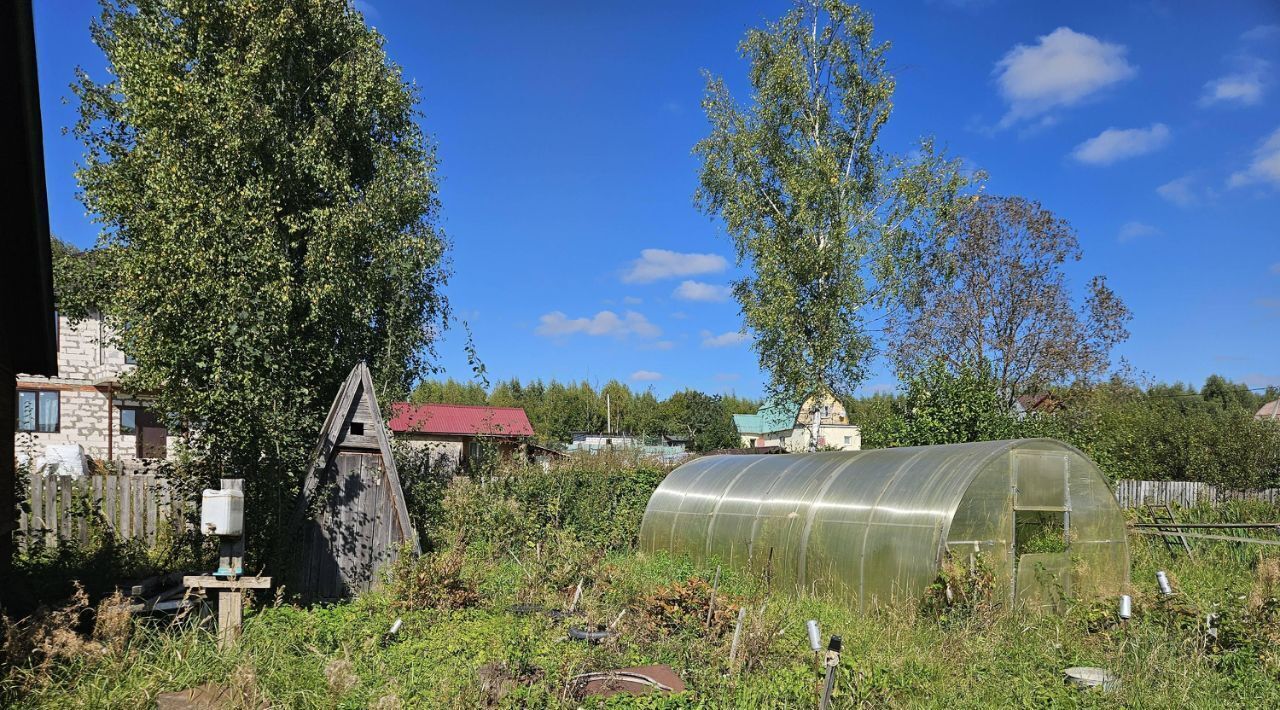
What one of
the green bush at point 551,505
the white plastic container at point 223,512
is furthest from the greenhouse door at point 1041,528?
the white plastic container at point 223,512

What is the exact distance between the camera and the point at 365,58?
15266 mm

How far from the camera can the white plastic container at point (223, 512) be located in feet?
23.0

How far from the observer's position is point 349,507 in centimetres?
1002

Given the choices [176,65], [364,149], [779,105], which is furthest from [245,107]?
[779,105]

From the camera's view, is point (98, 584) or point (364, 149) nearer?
point (98, 584)

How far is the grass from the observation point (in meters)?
5.71

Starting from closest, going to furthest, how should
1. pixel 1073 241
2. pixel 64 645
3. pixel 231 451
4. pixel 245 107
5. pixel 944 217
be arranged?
pixel 64 645 < pixel 231 451 < pixel 245 107 < pixel 944 217 < pixel 1073 241

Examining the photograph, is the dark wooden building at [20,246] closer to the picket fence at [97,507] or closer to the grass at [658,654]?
the picket fence at [97,507]

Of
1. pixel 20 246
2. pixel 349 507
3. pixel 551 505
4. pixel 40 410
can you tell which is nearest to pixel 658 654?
pixel 349 507

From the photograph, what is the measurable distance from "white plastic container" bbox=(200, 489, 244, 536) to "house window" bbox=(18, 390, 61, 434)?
79.1 feet

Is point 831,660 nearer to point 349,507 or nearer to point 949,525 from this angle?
point 949,525

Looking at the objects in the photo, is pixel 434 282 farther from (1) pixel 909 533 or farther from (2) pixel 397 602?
(1) pixel 909 533

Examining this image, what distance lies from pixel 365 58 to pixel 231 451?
29.4ft

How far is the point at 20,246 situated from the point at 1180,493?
23971mm
